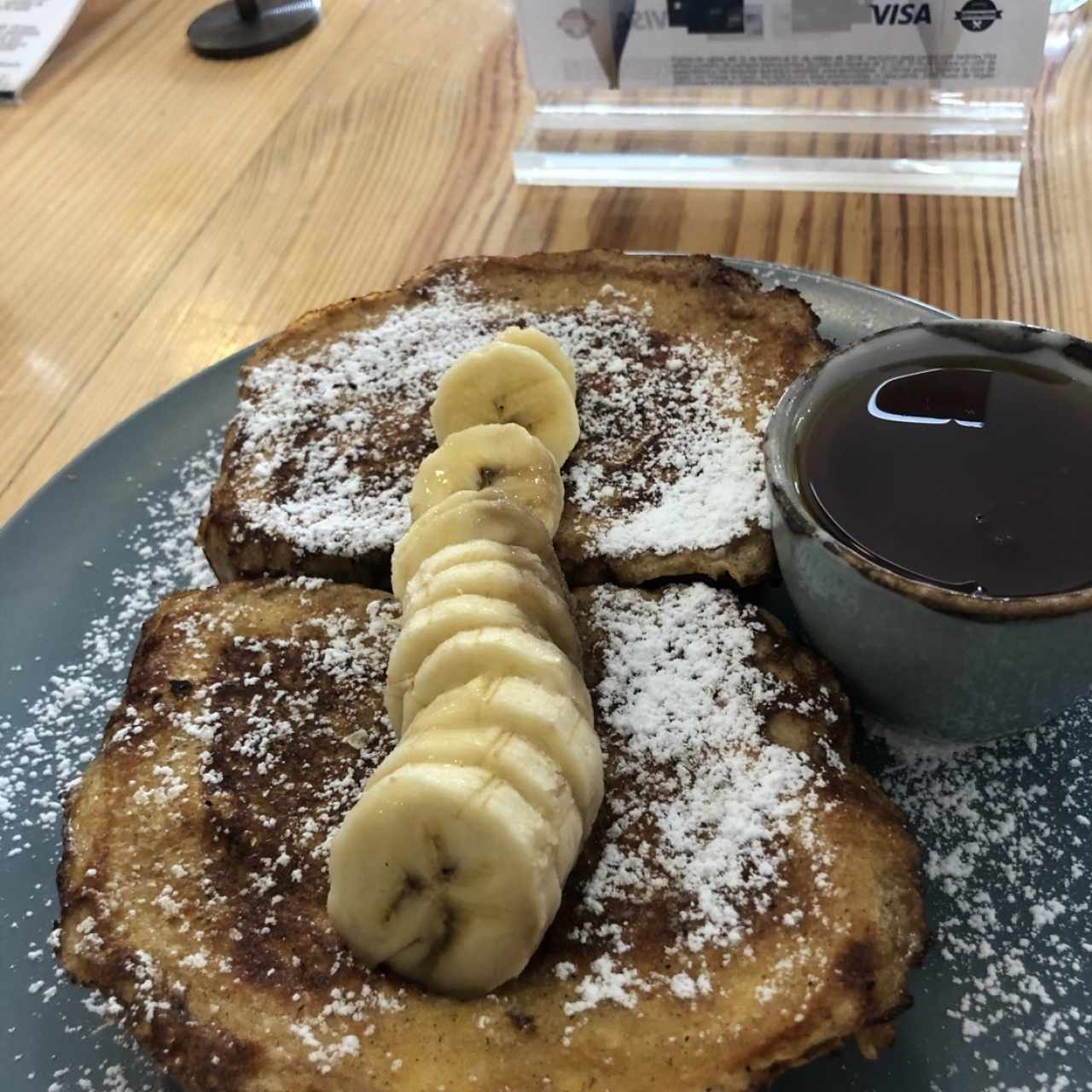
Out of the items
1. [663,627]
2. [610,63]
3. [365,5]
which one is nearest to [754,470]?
[663,627]

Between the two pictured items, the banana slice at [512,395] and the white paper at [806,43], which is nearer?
the banana slice at [512,395]

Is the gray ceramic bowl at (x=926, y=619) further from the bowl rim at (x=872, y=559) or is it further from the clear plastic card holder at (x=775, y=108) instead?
the clear plastic card holder at (x=775, y=108)

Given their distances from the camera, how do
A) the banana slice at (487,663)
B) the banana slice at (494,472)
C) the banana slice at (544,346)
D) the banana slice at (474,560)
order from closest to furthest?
the banana slice at (487,663), the banana slice at (474,560), the banana slice at (494,472), the banana slice at (544,346)

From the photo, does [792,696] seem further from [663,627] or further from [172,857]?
[172,857]

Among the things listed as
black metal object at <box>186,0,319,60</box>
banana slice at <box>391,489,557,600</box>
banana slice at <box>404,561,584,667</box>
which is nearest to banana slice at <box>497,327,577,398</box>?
Result: banana slice at <box>391,489,557,600</box>

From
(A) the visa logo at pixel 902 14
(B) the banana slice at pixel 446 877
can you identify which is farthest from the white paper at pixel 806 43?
(B) the banana slice at pixel 446 877

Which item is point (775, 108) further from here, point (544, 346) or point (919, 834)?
point (919, 834)

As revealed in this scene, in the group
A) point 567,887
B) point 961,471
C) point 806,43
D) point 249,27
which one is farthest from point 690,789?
point 249,27

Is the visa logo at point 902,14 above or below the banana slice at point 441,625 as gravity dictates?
above
